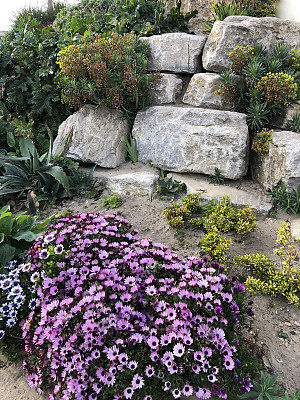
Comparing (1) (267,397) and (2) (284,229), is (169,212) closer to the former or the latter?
(2) (284,229)

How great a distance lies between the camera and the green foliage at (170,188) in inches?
165

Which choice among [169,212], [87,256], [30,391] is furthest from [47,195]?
[30,391]

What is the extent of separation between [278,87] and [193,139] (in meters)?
1.31

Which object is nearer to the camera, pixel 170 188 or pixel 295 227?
pixel 295 227

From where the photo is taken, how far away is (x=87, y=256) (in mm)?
2314

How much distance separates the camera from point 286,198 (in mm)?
3814

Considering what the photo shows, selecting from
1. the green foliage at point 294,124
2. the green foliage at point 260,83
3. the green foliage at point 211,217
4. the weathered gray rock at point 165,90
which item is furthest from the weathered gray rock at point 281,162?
the weathered gray rock at point 165,90

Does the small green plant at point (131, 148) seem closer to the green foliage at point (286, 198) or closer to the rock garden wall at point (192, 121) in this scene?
the rock garden wall at point (192, 121)

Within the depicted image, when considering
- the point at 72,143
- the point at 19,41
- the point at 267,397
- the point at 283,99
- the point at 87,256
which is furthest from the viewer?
the point at 19,41

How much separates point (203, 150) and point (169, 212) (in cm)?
140

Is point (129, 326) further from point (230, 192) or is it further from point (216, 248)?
point (230, 192)

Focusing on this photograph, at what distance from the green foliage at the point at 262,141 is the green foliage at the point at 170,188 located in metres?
1.16

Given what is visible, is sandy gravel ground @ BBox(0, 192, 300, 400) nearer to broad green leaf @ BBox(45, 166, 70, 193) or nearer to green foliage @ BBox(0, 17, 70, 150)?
broad green leaf @ BBox(45, 166, 70, 193)

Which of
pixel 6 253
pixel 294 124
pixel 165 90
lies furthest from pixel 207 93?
pixel 6 253
